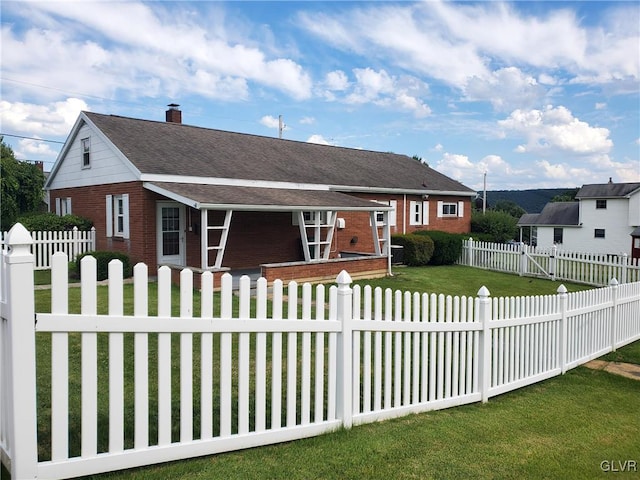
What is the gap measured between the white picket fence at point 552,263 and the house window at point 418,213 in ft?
11.8

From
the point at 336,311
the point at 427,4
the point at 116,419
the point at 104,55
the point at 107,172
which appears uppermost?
the point at 104,55

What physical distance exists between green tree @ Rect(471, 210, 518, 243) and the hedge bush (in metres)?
24.0

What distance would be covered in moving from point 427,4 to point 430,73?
27.6 feet

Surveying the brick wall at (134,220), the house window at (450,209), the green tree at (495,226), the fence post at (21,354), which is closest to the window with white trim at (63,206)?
the brick wall at (134,220)

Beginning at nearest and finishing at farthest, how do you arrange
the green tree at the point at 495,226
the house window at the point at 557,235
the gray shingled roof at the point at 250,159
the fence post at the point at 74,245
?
the gray shingled roof at the point at 250,159 → the fence post at the point at 74,245 → the green tree at the point at 495,226 → the house window at the point at 557,235

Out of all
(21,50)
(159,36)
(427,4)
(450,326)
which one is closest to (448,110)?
(427,4)

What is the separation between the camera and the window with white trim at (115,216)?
53.1 ft

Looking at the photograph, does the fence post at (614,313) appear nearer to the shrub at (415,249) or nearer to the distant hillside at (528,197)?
the shrub at (415,249)

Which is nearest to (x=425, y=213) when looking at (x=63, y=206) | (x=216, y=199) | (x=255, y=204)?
(x=255, y=204)

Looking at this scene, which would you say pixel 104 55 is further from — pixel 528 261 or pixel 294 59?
pixel 528 261

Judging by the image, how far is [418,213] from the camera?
82.3ft

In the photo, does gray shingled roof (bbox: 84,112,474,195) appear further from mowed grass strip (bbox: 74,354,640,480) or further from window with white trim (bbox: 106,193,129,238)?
mowed grass strip (bbox: 74,354,640,480)

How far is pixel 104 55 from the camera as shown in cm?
1986

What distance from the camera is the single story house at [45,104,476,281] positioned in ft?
49.3
